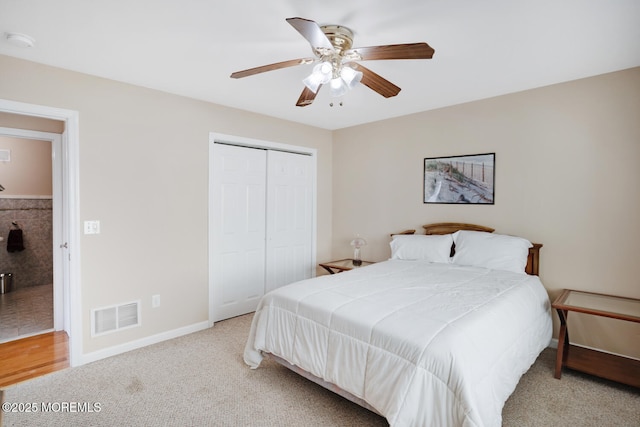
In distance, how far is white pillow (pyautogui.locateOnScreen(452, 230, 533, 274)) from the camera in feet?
9.83

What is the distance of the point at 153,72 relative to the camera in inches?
108

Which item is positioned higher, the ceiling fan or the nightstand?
the ceiling fan

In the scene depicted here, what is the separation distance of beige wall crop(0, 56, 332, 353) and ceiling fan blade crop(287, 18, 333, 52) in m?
2.05

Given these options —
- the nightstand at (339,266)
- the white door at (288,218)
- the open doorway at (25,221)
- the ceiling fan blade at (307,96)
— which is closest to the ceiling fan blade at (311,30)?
the ceiling fan blade at (307,96)

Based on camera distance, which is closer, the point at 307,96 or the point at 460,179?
the point at 307,96

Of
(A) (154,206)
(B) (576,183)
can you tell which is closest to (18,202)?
(A) (154,206)

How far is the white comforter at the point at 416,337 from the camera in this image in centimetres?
162

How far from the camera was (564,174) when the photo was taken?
3000mm

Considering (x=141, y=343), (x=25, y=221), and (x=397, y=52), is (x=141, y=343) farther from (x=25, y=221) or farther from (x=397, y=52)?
(x=25, y=221)

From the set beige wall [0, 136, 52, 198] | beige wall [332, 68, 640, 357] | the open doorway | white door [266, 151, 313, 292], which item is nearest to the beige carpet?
beige wall [332, 68, 640, 357]

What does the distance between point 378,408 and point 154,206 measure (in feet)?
8.52

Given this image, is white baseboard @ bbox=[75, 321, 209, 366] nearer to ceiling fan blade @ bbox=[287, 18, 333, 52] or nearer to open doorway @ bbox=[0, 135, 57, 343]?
open doorway @ bbox=[0, 135, 57, 343]

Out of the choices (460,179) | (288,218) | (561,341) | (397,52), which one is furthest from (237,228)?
(561,341)

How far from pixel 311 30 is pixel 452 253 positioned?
2711mm
